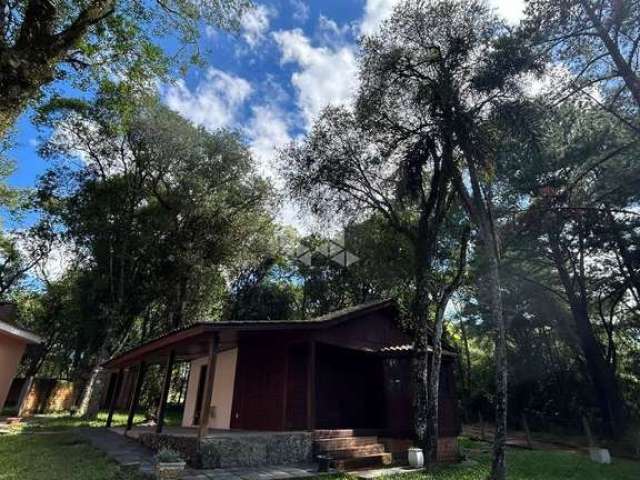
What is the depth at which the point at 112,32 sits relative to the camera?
7930 mm

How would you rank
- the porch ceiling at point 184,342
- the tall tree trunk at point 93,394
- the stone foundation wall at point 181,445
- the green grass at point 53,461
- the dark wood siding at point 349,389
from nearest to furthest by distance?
the green grass at point 53,461, the stone foundation wall at point 181,445, the porch ceiling at point 184,342, the dark wood siding at point 349,389, the tall tree trunk at point 93,394

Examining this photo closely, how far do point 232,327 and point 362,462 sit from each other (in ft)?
14.1

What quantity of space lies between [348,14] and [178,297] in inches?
591

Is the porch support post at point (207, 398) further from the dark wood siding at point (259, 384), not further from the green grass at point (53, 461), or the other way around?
the dark wood siding at point (259, 384)

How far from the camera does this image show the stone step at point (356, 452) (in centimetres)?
874

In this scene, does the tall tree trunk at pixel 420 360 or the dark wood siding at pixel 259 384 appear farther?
the dark wood siding at pixel 259 384

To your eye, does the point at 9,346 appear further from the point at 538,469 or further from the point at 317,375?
the point at 538,469

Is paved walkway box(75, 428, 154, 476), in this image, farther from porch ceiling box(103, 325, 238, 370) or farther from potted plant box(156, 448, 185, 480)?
porch ceiling box(103, 325, 238, 370)

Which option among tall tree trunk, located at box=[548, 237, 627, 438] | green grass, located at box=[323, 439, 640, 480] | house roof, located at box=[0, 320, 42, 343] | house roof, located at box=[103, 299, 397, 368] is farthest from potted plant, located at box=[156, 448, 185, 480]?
tall tree trunk, located at box=[548, 237, 627, 438]

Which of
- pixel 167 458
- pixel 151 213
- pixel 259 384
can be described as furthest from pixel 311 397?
pixel 151 213

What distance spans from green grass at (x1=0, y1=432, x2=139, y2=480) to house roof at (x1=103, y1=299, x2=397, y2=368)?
2600 mm

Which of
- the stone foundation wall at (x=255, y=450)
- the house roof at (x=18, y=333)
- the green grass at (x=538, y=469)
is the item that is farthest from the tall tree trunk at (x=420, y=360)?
the house roof at (x=18, y=333)

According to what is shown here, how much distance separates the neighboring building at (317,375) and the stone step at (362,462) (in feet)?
3.76

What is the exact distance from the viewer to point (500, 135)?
10.0 meters
